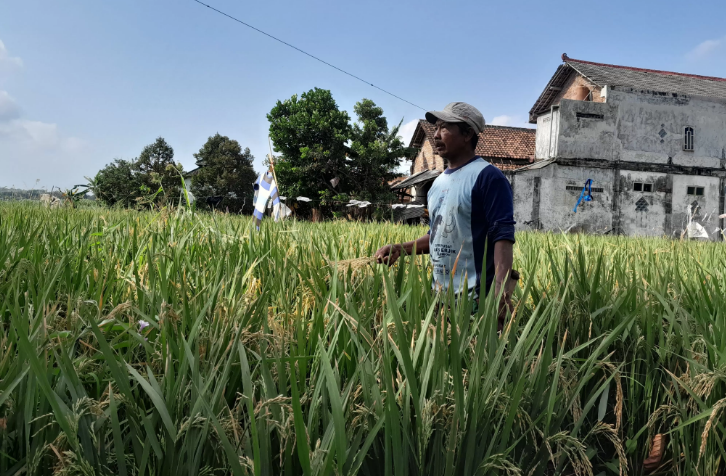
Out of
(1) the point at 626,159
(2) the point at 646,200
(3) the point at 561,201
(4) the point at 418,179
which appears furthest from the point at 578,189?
(4) the point at 418,179

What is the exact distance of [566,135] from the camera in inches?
725

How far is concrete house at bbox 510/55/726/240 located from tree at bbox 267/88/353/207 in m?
7.38

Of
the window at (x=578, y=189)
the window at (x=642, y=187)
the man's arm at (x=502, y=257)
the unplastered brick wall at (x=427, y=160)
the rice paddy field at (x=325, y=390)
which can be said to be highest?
the unplastered brick wall at (x=427, y=160)

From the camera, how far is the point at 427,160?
81.3ft

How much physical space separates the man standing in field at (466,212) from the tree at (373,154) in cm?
1836

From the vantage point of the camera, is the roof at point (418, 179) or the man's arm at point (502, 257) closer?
the man's arm at point (502, 257)

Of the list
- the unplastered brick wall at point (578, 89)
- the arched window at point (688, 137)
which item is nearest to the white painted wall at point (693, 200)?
the arched window at point (688, 137)

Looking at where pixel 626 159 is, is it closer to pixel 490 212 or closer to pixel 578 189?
pixel 578 189

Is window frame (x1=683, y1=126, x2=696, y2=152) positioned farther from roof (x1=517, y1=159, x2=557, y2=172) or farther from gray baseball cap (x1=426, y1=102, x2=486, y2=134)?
gray baseball cap (x1=426, y1=102, x2=486, y2=134)

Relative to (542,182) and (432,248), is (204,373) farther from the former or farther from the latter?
(542,182)

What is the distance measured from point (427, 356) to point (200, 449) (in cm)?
51

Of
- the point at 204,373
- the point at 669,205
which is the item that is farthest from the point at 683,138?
the point at 204,373

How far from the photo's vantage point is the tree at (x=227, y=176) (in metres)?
27.8

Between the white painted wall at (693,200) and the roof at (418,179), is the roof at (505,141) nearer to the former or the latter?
the roof at (418,179)
